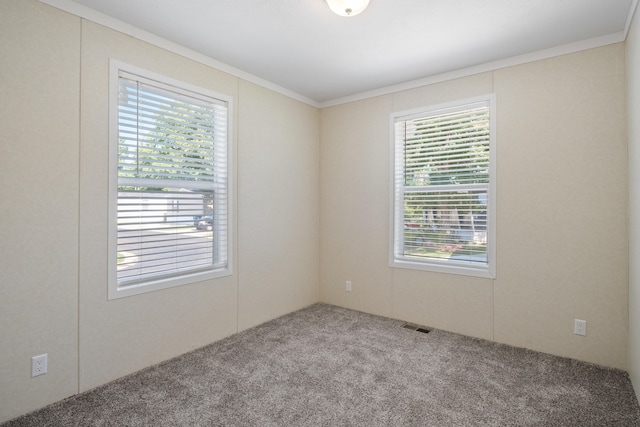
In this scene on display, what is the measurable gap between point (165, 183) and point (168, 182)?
28 mm

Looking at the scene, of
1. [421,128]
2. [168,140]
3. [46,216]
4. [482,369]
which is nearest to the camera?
[46,216]

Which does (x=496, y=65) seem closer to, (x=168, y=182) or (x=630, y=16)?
(x=630, y=16)

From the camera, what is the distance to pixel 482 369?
2.54 meters

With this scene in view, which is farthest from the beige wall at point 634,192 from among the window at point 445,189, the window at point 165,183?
the window at point 165,183

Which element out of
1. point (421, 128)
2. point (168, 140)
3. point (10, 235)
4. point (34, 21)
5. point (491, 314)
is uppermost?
point (34, 21)

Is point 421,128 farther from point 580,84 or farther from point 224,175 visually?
point 224,175

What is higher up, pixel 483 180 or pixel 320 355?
pixel 483 180

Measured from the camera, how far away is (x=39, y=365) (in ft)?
6.72

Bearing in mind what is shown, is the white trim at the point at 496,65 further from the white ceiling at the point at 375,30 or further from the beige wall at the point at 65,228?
the beige wall at the point at 65,228

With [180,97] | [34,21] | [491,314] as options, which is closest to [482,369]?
[491,314]

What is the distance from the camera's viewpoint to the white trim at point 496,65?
2551mm

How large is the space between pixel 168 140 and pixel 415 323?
298cm

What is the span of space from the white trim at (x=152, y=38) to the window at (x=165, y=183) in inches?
10.4

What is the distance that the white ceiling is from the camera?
2.19 m
